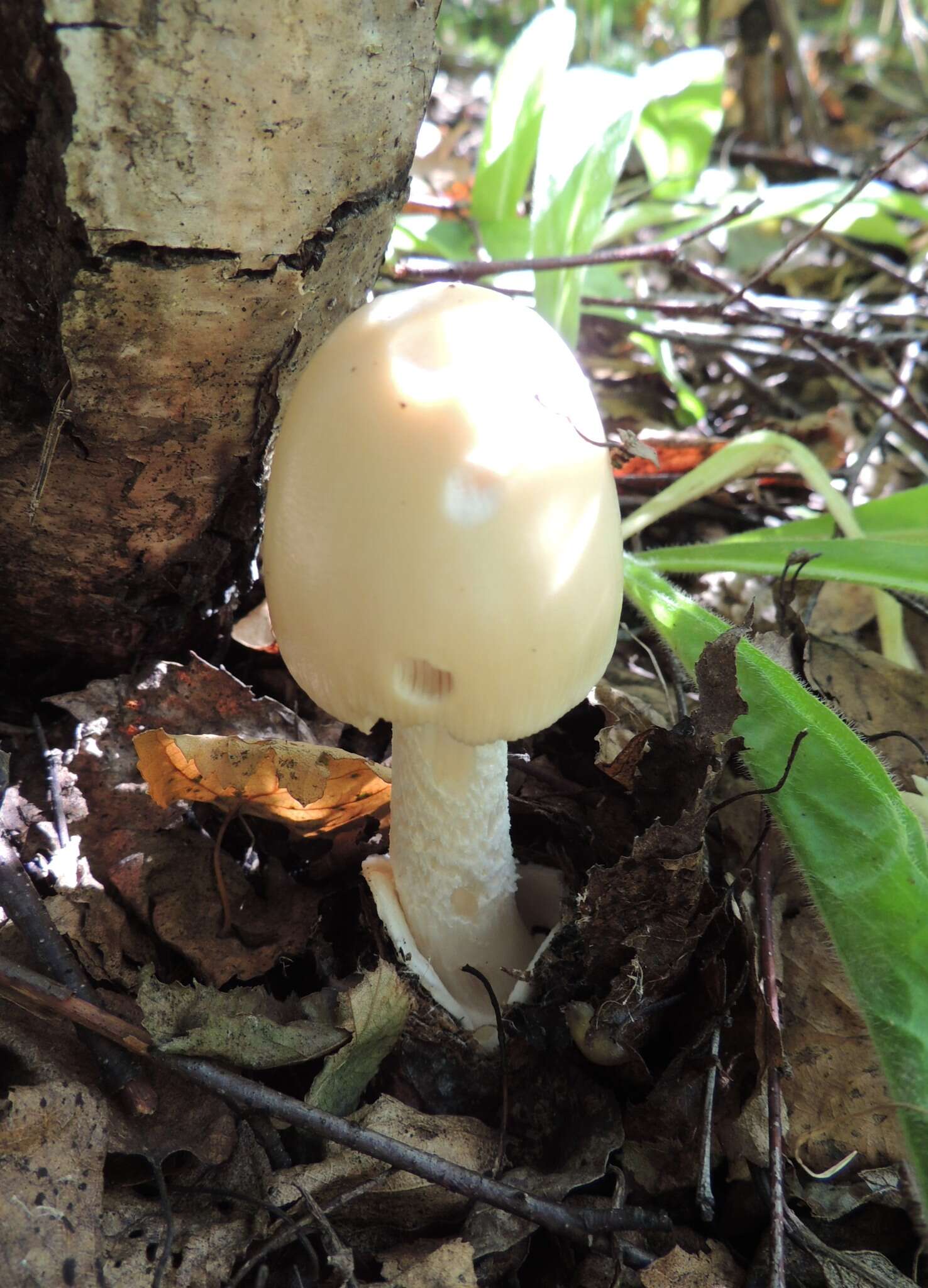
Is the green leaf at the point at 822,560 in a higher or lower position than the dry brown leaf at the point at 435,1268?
higher

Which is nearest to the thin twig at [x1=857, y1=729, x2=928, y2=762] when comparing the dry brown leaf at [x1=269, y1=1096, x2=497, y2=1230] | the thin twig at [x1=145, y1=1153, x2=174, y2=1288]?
the dry brown leaf at [x1=269, y1=1096, x2=497, y2=1230]

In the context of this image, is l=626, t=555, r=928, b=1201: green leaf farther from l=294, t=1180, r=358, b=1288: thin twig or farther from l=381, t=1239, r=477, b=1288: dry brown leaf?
l=294, t=1180, r=358, b=1288: thin twig

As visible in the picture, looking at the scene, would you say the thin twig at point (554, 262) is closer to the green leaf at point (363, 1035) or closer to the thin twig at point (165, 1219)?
the green leaf at point (363, 1035)

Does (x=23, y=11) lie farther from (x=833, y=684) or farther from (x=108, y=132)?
(x=833, y=684)

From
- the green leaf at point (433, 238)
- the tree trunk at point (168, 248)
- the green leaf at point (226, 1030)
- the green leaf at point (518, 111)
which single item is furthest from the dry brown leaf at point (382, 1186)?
the green leaf at point (518, 111)

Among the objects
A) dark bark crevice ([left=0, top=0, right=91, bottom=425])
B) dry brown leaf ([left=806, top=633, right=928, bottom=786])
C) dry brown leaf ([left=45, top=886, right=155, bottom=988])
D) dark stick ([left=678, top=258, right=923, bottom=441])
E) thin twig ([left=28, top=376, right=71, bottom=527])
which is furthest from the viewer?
dark stick ([left=678, top=258, right=923, bottom=441])

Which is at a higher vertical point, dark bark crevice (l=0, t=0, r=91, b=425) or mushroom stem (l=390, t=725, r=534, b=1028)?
dark bark crevice (l=0, t=0, r=91, b=425)

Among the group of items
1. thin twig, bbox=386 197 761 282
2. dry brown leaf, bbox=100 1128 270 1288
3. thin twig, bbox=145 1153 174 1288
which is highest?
thin twig, bbox=386 197 761 282
